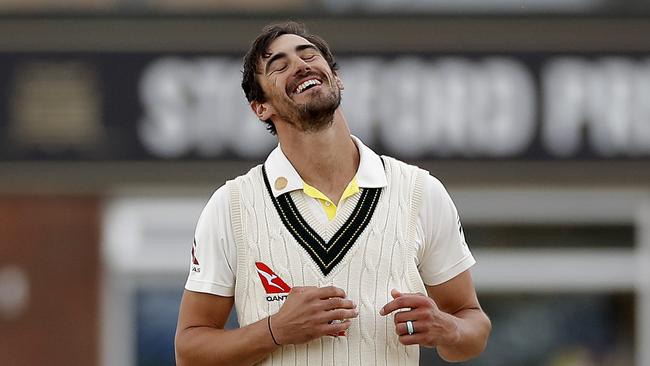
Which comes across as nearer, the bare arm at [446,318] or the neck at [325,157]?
the bare arm at [446,318]

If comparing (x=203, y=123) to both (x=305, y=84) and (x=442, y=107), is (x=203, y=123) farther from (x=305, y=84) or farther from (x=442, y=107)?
(x=305, y=84)

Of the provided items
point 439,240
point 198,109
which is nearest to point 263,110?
point 439,240

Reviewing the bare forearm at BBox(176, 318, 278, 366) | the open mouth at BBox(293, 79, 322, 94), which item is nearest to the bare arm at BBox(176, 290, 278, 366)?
the bare forearm at BBox(176, 318, 278, 366)

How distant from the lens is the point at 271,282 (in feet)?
12.9

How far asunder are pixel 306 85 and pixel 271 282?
0.51 m

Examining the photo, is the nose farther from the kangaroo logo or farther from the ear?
the kangaroo logo

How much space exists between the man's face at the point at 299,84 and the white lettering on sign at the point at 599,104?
8221 mm

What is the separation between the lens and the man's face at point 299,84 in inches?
155

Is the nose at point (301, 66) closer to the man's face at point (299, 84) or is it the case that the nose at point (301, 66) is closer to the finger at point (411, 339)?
the man's face at point (299, 84)

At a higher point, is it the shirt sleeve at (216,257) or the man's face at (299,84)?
the man's face at (299,84)

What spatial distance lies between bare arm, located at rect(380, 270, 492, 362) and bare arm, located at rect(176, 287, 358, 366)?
13 centimetres

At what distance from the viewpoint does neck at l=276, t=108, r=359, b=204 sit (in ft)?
13.3

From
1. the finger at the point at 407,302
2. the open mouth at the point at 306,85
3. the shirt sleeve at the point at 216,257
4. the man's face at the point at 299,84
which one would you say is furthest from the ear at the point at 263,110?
the finger at the point at 407,302

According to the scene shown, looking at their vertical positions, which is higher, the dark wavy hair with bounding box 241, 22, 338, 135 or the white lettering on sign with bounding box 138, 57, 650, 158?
the white lettering on sign with bounding box 138, 57, 650, 158
